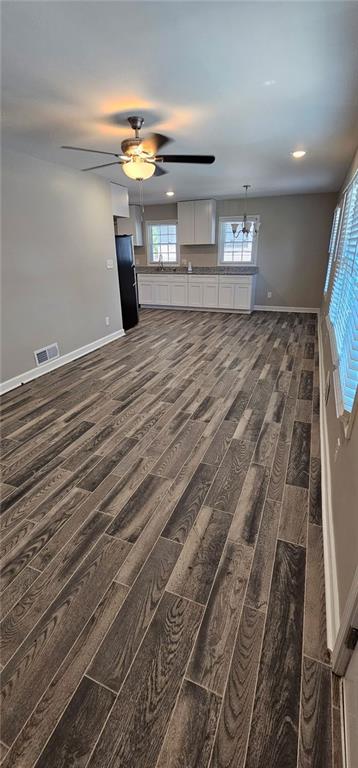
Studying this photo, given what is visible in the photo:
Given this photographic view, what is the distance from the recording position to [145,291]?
7.86m

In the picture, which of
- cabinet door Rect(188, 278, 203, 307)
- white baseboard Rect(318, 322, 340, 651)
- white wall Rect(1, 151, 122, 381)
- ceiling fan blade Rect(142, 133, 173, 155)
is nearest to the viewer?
white baseboard Rect(318, 322, 340, 651)

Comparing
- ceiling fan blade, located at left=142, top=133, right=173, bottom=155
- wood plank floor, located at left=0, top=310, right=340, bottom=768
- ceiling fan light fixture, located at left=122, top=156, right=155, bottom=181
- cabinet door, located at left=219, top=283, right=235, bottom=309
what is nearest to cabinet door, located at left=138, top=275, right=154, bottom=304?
cabinet door, located at left=219, top=283, right=235, bottom=309

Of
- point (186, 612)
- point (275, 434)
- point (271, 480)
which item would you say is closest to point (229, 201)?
point (275, 434)

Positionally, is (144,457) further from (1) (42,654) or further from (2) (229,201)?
(2) (229,201)

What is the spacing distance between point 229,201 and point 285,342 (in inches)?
153

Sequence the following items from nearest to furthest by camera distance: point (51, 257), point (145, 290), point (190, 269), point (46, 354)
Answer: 1. point (51, 257)
2. point (46, 354)
3. point (190, 269)
4. point (145, 290)

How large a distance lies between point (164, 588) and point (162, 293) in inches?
273

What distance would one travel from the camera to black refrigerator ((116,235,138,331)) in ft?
18.1

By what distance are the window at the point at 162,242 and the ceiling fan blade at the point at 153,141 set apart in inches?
194

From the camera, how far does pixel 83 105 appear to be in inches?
92.0

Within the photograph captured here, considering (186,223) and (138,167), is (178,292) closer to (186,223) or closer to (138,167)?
(186,223)

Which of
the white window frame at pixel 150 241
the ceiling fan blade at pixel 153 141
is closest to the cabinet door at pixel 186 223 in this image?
the white window frame at pixel 150 241

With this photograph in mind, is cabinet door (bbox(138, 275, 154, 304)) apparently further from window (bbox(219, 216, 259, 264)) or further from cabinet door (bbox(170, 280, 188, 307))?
window (bbox(219, 216, 259, 264))

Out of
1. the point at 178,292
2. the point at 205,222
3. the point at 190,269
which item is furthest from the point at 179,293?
the point at 205,222
